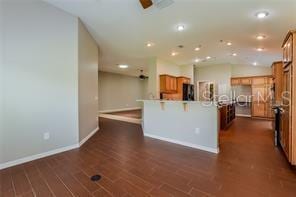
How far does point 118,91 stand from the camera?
11023 millimetres

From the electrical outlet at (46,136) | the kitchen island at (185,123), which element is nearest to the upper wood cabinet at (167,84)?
the kitchen island at (185,123)

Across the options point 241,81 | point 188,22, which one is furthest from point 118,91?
point 188,22

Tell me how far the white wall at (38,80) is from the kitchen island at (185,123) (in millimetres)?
1931

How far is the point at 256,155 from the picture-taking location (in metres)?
2.89

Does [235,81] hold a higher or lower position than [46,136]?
higher

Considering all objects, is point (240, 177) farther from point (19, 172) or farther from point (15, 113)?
point (15, 113)

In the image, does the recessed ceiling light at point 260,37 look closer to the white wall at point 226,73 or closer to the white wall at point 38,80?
the white wall at point 226,73

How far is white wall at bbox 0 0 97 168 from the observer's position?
2.46 meters

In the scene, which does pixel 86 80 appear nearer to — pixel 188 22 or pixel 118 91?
pixel 188 22

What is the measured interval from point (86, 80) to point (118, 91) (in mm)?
7106

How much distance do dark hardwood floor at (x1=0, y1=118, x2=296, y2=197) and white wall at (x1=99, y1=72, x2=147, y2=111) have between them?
7.05 meters

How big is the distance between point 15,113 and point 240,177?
369cm

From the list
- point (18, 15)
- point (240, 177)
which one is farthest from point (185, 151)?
point (18, 15)

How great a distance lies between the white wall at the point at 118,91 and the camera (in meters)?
10.0
